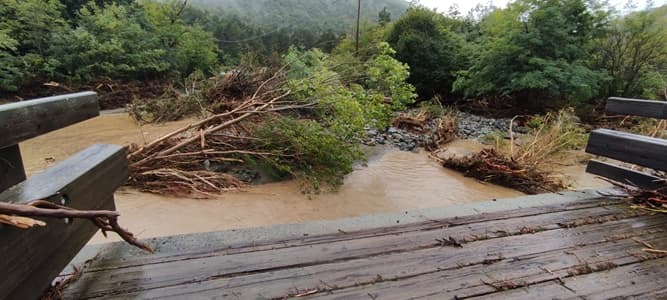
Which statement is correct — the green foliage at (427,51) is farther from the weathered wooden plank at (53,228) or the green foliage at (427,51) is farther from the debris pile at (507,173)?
the weathered wooden plank at (53,228)

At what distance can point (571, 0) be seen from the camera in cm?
780

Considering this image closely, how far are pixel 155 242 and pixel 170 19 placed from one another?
1367 centimetres

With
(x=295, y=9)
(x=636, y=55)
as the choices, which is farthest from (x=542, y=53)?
(x=295, y=9)

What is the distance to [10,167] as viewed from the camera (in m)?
0.99

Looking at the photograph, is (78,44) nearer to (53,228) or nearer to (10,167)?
(10,167)

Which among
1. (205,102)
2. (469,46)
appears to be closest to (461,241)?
(205,102)

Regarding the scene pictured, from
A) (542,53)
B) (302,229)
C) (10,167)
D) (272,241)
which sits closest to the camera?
(10,167)

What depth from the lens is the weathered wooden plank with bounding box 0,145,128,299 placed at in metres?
0.84

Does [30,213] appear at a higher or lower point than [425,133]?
higher

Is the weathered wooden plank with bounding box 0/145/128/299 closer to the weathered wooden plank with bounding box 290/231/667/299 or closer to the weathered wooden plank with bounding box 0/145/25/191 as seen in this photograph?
the weathered wooden plank with bounding box 0/145/25/191

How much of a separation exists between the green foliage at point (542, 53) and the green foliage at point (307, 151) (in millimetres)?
5905

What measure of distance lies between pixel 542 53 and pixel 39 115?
965 centimetres

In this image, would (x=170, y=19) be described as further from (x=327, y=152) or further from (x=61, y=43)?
(x=327, y=152)

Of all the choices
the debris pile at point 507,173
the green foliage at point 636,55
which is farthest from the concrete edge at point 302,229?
the green foliage at point 636,55
